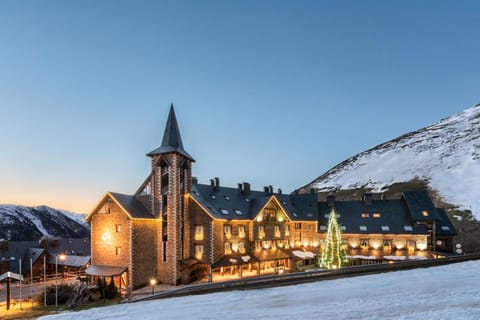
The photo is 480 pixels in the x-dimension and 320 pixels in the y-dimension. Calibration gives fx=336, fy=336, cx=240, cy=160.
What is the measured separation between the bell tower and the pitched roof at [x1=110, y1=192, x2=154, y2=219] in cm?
115

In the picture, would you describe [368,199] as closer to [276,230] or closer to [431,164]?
[276,230]

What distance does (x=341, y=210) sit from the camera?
184 ft

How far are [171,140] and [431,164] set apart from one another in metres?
134

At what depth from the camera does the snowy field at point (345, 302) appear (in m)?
13.2

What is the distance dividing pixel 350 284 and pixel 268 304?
6.48 metres

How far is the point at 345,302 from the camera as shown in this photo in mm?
15750

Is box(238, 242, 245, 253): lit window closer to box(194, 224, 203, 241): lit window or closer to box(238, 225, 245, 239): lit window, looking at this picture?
box(238, 225, 245, 239): lit window

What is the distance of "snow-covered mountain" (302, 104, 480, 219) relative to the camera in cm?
11388

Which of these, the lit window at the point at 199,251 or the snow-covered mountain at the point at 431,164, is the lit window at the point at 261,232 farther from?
the snow-covered mountain at the point at 431,164

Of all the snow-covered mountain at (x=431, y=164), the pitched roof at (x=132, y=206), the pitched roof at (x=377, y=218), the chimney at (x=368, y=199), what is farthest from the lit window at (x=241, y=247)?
the snow-covered mountain at (x=431, y=164)

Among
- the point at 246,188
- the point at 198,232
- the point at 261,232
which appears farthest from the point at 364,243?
the point at 198,232

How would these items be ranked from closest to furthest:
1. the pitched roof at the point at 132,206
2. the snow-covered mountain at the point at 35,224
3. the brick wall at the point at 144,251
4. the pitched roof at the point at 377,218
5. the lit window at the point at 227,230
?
the brick wall at the point at 144,251, the pitched roof at the point at 132,206, the lit window at the point at 227,230, the pitched roof at the point at 377,218, the snow-covered mountain at the point at 35,224

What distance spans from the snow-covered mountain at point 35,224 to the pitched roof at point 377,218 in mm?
129452

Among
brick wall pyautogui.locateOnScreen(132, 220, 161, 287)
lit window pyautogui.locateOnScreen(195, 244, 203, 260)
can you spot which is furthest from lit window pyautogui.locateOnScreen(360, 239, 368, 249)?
brick wall pyautogui.locateOnScreen(132, 220, 161, 287)
